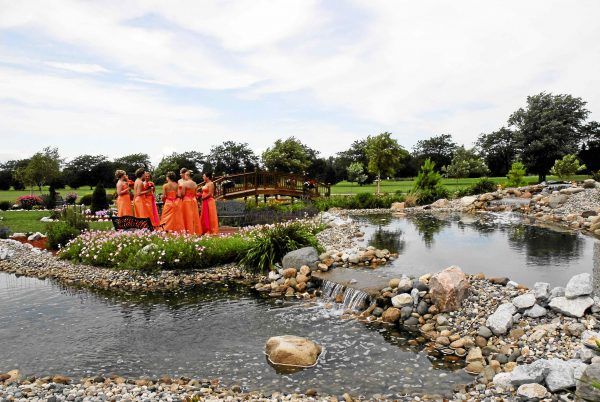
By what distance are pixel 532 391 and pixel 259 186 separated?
20.1 m

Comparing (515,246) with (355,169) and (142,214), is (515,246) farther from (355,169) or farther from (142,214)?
(355,169)

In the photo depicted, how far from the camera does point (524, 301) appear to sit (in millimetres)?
6602

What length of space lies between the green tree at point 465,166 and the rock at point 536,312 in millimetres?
41103

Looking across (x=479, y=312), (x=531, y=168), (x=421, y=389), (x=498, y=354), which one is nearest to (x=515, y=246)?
(x=479, y=312)

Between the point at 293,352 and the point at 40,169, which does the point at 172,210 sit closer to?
the point at 293,352

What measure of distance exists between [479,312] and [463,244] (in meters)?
6.68

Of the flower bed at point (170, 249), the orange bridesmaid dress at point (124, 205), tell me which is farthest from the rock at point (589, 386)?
the orange bridesmaid dress at point (124, 205)

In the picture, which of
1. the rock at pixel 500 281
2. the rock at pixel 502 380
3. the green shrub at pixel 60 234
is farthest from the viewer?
the green shrub at pixel 60 234

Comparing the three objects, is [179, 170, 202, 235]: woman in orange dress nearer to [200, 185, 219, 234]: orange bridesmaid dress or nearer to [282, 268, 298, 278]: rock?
[200, 185, 219, 234]: orange bridesmaid dress

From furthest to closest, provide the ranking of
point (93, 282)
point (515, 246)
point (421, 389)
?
point (515, 246) < point (93, 282) < point (421, 389)

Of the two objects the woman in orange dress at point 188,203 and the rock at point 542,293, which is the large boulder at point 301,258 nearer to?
the rock at point 542,293

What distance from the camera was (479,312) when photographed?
6938mm

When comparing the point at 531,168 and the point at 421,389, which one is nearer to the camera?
the point at 421,389

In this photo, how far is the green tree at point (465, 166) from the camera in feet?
153
